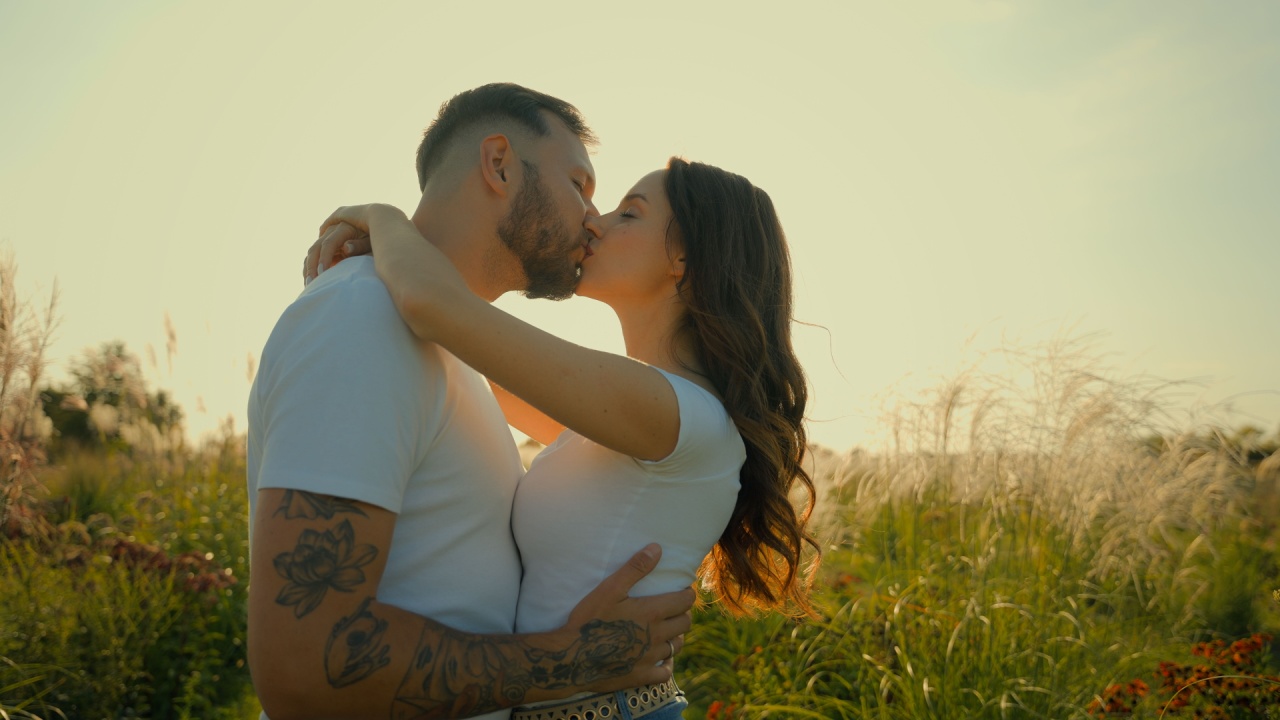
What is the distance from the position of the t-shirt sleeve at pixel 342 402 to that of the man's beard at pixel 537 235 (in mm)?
959

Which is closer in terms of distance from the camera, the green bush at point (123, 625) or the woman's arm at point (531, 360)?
the woman's arm at point (531, 360)

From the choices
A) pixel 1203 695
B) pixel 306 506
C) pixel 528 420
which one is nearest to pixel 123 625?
pixel 528 420

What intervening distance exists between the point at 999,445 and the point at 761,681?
235 cm

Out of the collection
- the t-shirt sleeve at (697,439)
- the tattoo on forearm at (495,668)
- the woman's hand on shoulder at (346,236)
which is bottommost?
the tattoo on forearm at (495,668)

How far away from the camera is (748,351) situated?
117 inches

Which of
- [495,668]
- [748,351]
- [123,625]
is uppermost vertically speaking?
[748,351]

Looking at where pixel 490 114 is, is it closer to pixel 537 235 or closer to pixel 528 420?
pixel 537 235

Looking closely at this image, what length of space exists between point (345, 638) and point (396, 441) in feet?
1.37

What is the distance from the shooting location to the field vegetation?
492cm

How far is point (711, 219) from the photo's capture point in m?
3.15

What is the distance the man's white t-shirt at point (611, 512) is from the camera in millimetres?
2469

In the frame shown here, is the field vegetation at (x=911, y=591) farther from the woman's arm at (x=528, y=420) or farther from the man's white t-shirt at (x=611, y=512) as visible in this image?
the man's white t-shirt at (x=611, y=512)

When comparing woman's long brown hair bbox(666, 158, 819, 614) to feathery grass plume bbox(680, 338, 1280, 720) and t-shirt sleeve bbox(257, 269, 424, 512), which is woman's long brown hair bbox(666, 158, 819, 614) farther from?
feathery grass plume bbox(680, 338, 1280, 720)

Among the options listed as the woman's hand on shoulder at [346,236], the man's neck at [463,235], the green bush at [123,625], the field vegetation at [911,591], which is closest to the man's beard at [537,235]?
the man's neck at [463,235]
